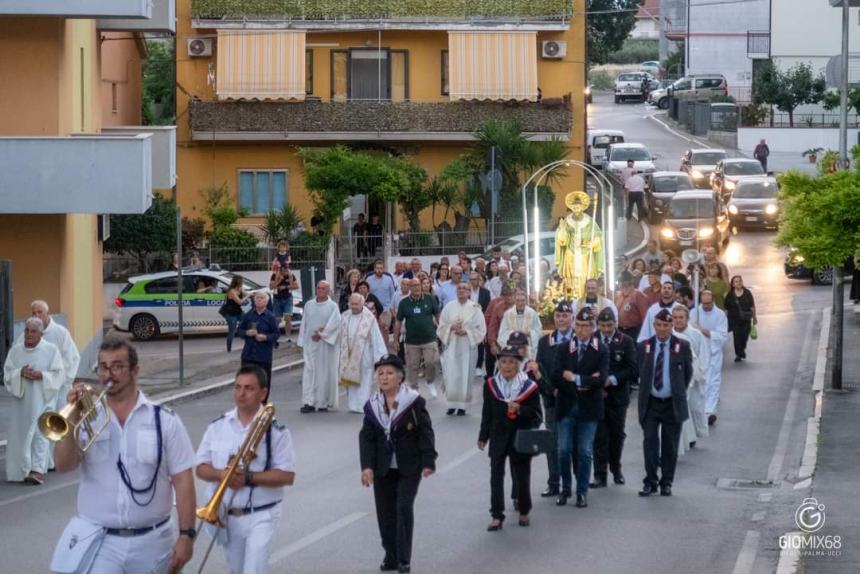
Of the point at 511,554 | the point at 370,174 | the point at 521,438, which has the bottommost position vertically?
the point at 511,554

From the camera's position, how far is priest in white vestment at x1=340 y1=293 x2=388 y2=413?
2069cm

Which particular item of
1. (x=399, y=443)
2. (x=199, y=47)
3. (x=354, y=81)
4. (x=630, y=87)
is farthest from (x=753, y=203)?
(x=630, y=87)

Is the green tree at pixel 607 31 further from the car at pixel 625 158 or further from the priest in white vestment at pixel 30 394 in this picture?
the priest in white vestment at pixel 30 394

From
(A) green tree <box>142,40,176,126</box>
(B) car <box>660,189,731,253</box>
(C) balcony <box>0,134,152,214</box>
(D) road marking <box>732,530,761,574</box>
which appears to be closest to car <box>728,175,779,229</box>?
(B) car <box>660,189,731,253</box>

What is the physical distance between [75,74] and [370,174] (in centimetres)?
1272

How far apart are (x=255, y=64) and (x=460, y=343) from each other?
2469 centimetres

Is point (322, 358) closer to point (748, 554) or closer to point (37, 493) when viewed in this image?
point (37, 493)

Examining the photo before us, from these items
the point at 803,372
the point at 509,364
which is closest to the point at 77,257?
the point at 803,372

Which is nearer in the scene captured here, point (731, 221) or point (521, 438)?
point (521, 438)

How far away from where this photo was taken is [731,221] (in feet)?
145

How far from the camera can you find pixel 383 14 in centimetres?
4484

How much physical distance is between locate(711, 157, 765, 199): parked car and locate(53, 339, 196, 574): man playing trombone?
39414mm

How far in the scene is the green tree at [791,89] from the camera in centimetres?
6150

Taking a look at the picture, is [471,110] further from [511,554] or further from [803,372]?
[511,554]
